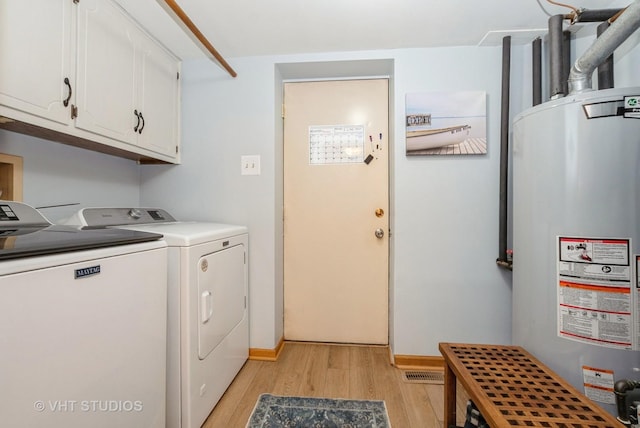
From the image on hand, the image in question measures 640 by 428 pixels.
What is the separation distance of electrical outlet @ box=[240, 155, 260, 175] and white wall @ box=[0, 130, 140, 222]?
883 millimetres

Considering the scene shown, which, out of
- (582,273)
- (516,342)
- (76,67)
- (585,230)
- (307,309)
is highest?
(76,67)

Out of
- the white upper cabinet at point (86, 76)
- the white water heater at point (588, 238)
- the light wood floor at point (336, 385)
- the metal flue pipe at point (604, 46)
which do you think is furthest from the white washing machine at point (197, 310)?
the metal flue pipe at point (604, 46)

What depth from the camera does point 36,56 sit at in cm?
110

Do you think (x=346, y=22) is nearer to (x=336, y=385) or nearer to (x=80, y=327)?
(x=80, y=327)

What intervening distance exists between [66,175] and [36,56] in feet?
2.38

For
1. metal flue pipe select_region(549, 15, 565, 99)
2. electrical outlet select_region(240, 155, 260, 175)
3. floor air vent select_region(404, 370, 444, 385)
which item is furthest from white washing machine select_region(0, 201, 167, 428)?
metal flue pipe select_region(549, 15, 565, 99)

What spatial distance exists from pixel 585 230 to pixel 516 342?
67cm

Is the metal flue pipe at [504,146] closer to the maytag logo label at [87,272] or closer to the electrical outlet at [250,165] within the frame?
the electrical outlet at [250,165]

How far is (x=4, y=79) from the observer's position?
100 cm

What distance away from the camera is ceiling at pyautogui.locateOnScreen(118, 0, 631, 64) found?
4.85ft

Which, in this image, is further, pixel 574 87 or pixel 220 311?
pixel 220 311

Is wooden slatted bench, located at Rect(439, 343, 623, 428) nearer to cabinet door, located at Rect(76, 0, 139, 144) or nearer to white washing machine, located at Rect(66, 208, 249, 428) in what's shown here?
white washing machine, located at Rect(66, 208, 249, 428)

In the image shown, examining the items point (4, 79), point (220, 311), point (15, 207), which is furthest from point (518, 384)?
point (4, 79)

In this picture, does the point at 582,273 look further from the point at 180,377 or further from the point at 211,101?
the point at 211,101
